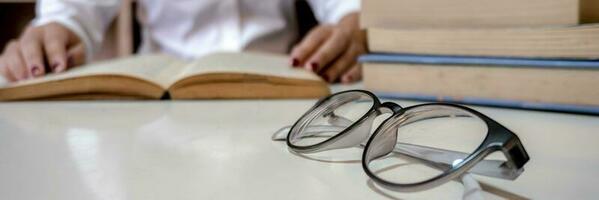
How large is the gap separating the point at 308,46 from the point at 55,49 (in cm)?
32

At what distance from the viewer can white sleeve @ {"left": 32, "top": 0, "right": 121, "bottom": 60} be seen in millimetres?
830

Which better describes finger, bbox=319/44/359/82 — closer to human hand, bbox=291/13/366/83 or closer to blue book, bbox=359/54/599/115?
human hand, bbox=291/13/366/83

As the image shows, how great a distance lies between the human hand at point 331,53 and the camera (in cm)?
68

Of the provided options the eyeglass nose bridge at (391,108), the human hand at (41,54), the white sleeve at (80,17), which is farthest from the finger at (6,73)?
the eyeglass nose bridge at (391,108)

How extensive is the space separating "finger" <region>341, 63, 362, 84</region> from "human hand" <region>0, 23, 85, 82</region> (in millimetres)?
345

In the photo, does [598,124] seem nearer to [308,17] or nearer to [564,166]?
[564,166]

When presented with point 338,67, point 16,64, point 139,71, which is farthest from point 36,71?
point 338,67

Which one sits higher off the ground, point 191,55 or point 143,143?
point 143,143

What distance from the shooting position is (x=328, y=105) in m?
0.35

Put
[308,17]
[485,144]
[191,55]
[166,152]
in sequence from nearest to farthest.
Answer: [485,144] → [166,152] → [191,55] → [308,17]

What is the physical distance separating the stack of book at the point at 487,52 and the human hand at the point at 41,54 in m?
0.40

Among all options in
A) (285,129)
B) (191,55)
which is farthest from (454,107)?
(191,55)

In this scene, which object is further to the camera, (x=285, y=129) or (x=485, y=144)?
(x=285, y=129)

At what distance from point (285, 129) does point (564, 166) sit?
173 mm
